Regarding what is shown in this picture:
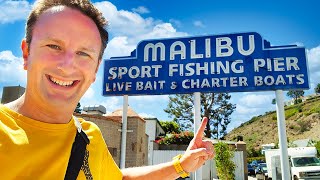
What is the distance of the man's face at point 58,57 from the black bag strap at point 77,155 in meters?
0.21

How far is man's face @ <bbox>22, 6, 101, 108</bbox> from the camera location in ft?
4.60

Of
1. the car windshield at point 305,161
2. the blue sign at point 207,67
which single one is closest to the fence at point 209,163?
the car windshield at point 305,161

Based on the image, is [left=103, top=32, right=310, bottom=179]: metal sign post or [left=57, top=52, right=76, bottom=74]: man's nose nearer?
[left=57, top=52, right=76, bottom=74]: man's nose

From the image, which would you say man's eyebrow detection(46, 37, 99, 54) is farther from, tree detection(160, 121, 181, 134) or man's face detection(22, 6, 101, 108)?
tree detection(160, 121, 181, 134)

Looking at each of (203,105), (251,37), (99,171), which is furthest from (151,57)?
(203,105)

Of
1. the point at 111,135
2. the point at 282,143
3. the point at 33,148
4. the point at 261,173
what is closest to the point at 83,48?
the point at 33,148

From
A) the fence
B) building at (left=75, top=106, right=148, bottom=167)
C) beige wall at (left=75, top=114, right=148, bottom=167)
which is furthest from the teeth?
the fence

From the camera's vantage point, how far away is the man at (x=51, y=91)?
4.18 ft

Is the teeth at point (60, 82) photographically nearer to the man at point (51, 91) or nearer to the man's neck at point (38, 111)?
the man at point (51, 91)

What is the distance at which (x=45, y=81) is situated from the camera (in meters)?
1.40

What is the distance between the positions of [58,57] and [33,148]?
45 cm

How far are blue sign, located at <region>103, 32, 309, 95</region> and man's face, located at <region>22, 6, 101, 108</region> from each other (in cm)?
578

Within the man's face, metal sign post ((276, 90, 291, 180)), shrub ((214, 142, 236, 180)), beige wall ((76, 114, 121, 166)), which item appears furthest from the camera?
shrub ((214, 142, 236, 180))

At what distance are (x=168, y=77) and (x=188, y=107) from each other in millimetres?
29728
